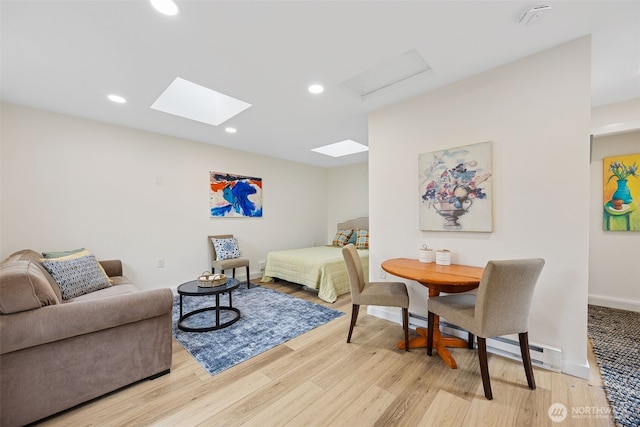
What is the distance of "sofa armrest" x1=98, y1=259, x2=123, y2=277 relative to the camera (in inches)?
117

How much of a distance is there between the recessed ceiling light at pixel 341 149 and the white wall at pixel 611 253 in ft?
10.1

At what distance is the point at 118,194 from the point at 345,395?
363 centimetres

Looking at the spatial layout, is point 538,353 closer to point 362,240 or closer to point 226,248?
point 362,240

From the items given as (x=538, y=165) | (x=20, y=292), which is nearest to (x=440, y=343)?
(x=538, y=165)

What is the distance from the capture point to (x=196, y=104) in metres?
3.12

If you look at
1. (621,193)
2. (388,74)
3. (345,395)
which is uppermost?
(388,74)

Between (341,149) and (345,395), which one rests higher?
(341,149)

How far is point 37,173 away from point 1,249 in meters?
0.87

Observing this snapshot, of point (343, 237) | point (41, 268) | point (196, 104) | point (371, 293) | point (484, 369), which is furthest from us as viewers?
point (343, 237)

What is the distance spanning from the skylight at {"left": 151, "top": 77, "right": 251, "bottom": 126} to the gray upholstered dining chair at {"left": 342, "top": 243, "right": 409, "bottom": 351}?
2124mm

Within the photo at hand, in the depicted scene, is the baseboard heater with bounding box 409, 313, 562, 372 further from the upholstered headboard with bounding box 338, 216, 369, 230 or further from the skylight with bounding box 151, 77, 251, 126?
the skylight with bounding box 151, 77, 251, 126

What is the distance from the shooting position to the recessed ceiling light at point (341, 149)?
14.9 ft

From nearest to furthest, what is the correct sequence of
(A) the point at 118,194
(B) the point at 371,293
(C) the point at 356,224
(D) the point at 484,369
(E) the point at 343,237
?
1. (D) the point at 484,369
2. (B) the point at 371,293
3. (A) the point at 118,194
4. (E) the point at 343,237
5. (C) the point at 356,224

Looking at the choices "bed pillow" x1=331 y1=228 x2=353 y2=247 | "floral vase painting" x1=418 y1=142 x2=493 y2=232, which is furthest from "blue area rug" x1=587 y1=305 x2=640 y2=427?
"bed pillow" x1=331 y1=228 x2=353 y2=247
